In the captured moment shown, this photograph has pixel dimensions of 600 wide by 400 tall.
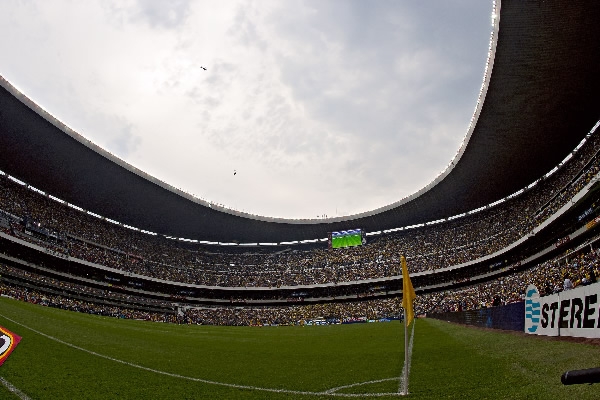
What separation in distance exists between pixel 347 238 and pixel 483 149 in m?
29.2

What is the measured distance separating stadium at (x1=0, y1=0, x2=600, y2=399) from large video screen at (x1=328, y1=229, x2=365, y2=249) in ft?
0.69

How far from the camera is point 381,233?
64.0 meters

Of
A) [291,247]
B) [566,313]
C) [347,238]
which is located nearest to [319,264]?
[347,238]

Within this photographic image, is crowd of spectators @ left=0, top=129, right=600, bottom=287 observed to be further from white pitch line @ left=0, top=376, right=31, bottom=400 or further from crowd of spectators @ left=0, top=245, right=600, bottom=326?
white pitch line @ left=0, top=376, right=31, bottom=400

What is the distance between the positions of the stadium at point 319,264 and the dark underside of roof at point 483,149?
15cm

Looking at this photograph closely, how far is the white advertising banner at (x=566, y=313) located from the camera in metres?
7.64

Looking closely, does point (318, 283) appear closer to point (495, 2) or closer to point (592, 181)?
point (592, 181)

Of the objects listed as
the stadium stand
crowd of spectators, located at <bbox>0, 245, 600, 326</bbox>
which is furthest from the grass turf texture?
crowd of spectators, located at <bbox>0, 245, 600, 326</bbox>

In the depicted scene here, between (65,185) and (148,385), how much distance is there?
43.6m

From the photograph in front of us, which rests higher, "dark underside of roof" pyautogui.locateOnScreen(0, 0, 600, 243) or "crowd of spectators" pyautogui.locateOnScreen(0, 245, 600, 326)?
"dark underside of roof" pyautogui.locateOnScreen(0, 0, 600, 243)

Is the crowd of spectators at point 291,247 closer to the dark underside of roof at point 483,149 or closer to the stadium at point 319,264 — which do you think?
the stadium at point 319,264

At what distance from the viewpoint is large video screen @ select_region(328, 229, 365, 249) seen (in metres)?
60.5

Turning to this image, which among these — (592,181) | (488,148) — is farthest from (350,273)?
(592,181)

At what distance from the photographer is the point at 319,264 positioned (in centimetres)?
6256
